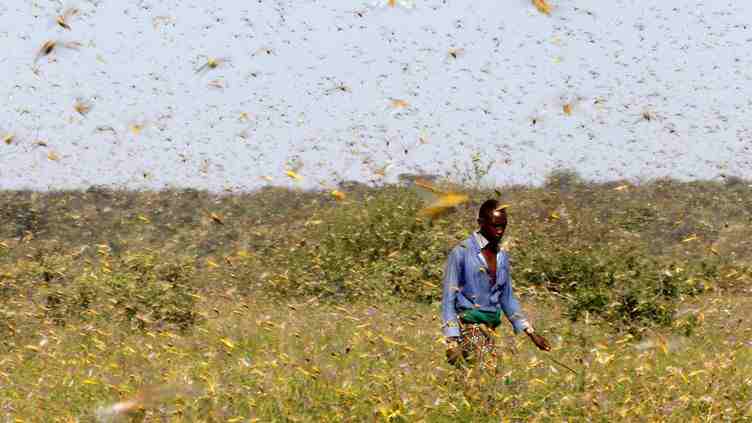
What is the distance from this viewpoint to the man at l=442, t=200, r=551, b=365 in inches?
237

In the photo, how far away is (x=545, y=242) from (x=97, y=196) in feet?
84.0

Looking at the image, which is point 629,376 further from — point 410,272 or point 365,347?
point 410,272

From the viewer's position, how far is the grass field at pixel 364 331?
5.39 meters

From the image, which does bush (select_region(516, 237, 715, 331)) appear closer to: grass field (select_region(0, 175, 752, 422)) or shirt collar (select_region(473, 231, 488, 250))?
grass field (select_region(0, 175, 752, 422))

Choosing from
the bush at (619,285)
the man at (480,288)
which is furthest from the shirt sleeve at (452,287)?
the bush at (619,285)

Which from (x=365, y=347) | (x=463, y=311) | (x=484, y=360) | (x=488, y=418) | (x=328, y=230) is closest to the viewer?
(x=488, y=418)

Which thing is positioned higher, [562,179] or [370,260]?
[370,260]

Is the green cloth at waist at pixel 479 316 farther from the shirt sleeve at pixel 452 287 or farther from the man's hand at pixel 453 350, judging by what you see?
the man's hand at pixel 453 350

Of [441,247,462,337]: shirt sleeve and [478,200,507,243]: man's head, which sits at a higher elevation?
[478,200,507,243]: man's head

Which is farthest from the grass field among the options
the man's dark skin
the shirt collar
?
the shirt collar

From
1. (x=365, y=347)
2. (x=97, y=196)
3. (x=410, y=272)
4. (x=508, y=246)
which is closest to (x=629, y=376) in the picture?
(x=365, y=347)

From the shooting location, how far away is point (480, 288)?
626cm

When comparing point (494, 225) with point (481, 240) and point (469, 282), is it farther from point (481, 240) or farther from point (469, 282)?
point (469, 282)

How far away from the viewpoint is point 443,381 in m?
5.63
